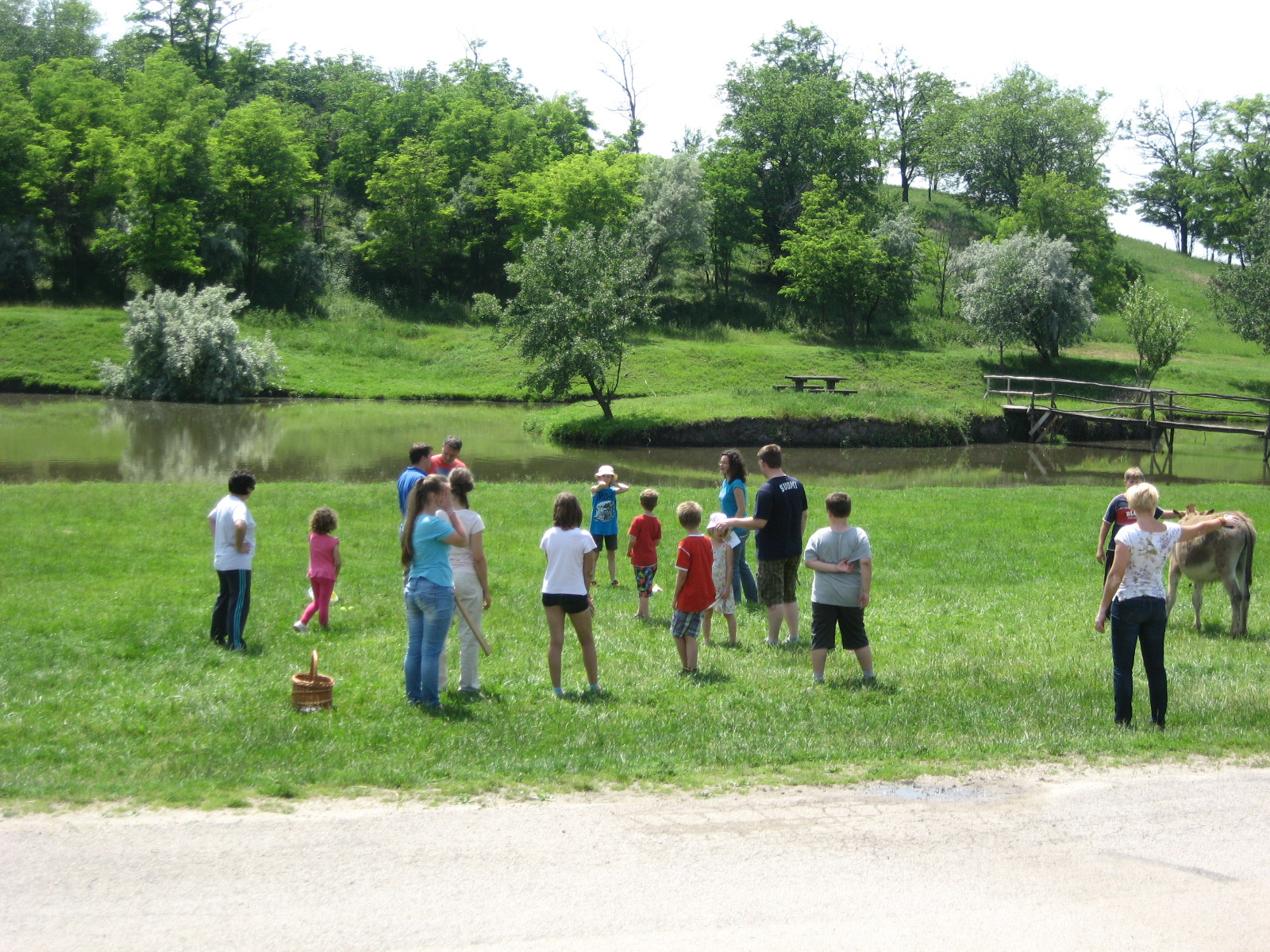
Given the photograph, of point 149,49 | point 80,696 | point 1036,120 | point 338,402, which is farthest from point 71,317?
point 1036,120

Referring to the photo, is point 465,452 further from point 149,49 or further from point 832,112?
point 149,49

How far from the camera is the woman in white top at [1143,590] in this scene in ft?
28.0

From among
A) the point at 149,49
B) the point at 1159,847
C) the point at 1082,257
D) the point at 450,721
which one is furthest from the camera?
the point at 149,49

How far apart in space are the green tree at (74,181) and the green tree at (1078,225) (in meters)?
49.8

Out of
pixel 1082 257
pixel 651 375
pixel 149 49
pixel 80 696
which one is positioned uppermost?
pixel 149 49

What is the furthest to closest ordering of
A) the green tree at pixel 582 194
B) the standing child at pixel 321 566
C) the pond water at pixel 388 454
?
the green tree at pixel 582 194
the pond water at pixel 388 454
the standing child at pixel 321 566

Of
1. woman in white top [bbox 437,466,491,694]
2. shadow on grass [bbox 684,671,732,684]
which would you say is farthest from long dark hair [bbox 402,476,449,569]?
shadow on grass [bbox 684,671,732,684]

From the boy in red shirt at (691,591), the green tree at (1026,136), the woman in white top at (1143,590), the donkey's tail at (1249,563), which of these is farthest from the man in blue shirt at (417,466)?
the green tree at (1026,136)

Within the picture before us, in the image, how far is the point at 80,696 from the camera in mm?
8984

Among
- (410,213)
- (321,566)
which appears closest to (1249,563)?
(321,566)

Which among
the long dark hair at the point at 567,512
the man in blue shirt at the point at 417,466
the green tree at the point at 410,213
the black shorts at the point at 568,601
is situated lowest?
the black shorts at the point at 568,601

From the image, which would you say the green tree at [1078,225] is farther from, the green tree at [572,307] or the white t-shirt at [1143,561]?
the white t-shirt at [1143,561]

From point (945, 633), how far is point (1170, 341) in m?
43.6

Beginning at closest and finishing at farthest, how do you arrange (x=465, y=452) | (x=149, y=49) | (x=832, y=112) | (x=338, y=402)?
(x=465, y=452) → (x=338, y=402) → (x=832, y=112) → (x=149, y=49)
